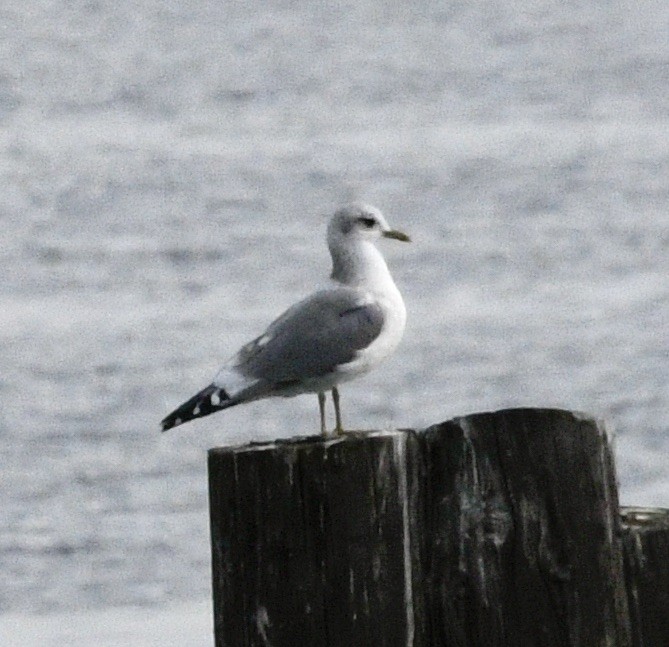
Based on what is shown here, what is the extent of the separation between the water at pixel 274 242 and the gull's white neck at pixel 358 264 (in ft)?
1.20

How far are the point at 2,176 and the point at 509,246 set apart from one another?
20.4 feet

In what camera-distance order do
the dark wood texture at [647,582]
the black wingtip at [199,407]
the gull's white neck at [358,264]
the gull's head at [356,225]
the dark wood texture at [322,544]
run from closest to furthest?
the dark wood texture at [322,544] < the dark wood texture at [647,582] < the black wingtip at [199,407] < the gull's white neck at [358,264] < the gull's head at [356,225]

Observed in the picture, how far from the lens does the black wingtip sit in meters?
5.16

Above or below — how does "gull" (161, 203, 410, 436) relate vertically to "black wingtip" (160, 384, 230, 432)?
above

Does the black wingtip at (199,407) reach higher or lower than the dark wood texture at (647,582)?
higher

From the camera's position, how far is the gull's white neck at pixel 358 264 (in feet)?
19.5

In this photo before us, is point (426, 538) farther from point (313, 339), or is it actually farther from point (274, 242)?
point (274, 242)

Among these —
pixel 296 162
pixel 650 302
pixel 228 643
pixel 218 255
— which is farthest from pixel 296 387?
pixel 296 162

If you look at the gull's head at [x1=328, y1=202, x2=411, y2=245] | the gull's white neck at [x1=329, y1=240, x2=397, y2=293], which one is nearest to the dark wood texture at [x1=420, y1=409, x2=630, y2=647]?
the gull's white neck at [x1=329, y1=240, x2=397, y2=293]

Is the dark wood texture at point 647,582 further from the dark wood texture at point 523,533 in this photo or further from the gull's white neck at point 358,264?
the gull's white neck at point 358,264

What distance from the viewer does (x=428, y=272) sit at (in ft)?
58.7

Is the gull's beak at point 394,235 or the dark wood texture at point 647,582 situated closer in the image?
the dark wood texture at point 647,582

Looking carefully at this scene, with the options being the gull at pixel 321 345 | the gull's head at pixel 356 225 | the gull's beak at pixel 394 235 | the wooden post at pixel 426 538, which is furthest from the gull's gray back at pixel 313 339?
the wooden post at pixel 426 538

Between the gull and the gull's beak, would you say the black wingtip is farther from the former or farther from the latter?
the gull's beak
